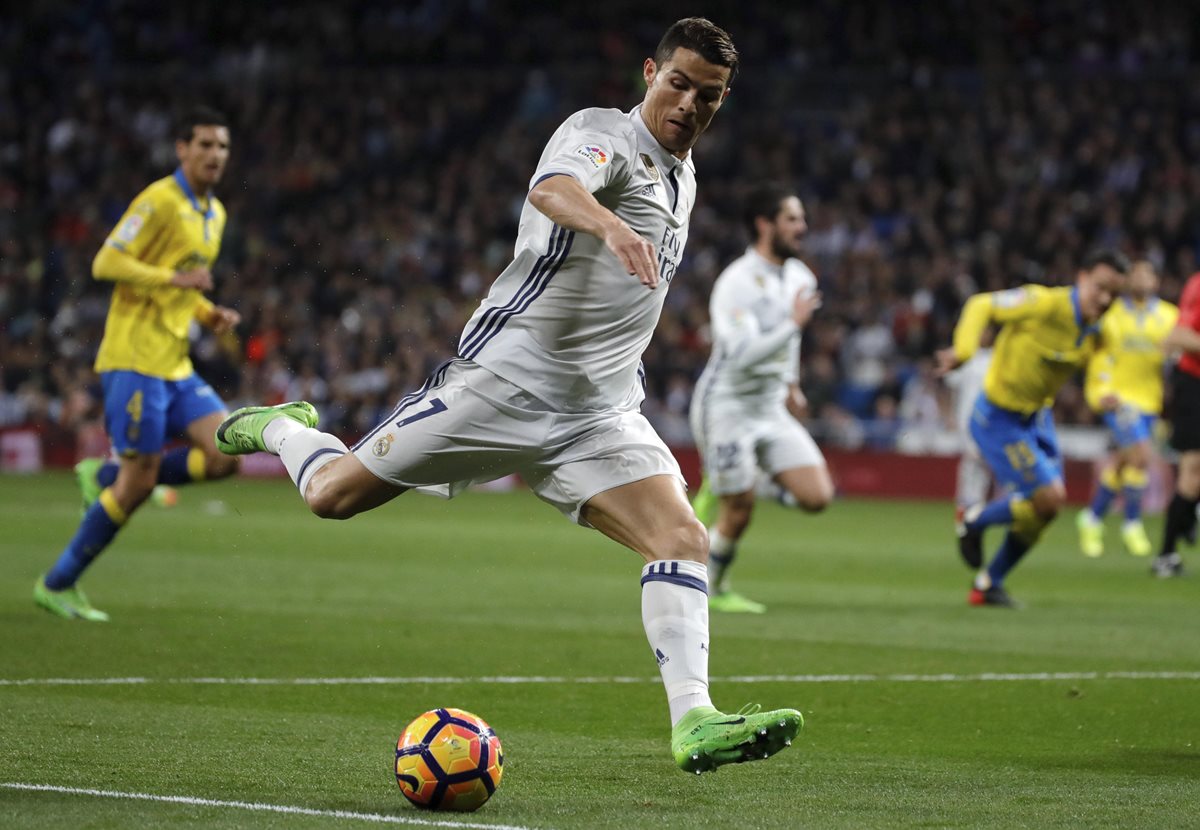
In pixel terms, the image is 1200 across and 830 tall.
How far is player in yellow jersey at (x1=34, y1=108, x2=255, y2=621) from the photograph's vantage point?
9.80m

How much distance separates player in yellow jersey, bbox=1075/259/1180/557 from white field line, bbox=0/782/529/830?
39.7ft

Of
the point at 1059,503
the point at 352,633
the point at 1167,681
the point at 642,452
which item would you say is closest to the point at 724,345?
the point at 1059,503

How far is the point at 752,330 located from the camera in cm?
1194

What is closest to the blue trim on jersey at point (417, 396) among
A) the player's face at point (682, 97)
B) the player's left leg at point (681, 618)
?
Answer: the player's left leg at point (681, 618)

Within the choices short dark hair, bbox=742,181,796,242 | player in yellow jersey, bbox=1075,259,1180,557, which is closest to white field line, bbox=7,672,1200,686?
short dark hair, bbox=742,181,796,242

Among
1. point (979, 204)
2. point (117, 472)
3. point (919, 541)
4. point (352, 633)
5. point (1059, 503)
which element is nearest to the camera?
point (352, 633)

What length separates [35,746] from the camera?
6.08 metres

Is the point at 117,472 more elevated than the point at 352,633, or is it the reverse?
the point at 117,472

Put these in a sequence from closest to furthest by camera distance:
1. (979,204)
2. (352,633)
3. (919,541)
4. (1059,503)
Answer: (352,633) → (1059,503) → (919,541) → (979,204)

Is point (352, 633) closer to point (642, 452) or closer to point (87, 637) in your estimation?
point (87, 637)

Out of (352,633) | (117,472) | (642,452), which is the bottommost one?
(352,633)

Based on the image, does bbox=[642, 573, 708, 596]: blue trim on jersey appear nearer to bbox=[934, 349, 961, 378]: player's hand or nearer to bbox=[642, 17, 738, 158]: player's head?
bbox=[642, 17, 738, 158]: player's head

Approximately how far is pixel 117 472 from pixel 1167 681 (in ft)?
19.2

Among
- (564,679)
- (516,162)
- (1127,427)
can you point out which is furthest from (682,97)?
(516,162)
